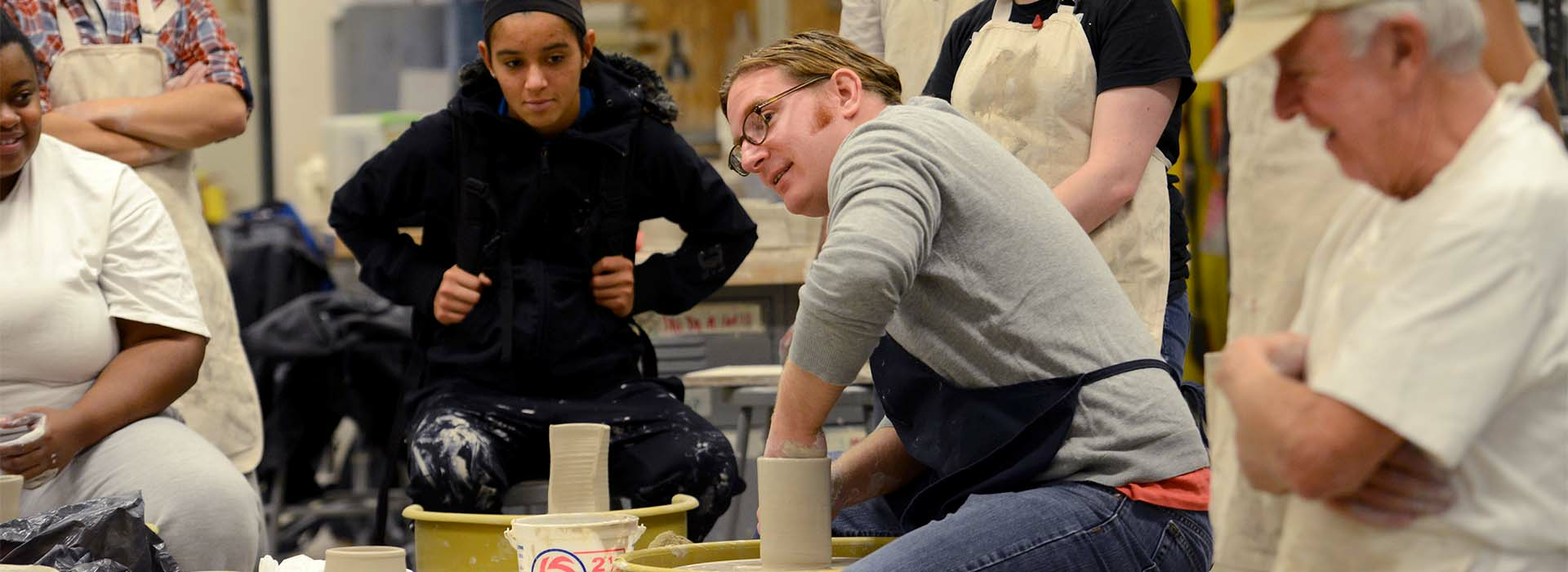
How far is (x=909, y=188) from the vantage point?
5.97 ft

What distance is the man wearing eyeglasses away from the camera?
5.93 feet

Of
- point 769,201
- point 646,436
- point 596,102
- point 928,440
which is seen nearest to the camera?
point 928,440

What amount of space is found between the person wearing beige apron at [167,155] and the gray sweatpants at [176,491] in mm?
643

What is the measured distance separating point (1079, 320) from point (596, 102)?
152 cm

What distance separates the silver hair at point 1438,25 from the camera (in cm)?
120

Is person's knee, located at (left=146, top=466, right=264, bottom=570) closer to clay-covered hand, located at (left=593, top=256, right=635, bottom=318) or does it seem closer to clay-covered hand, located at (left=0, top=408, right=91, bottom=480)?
clay-covered hand, located at (left=0, top=408, right=91, bottom=480)

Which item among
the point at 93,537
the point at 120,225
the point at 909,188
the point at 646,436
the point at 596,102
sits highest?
the point at 909,188

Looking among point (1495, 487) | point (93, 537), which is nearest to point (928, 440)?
point (1495, 487)

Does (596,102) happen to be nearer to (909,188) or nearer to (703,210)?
(703,210)

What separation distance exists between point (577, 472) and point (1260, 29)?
54.8 inches

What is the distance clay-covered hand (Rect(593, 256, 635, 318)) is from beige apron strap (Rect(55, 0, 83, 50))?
1.22 meters

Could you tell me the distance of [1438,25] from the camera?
3.95 feet

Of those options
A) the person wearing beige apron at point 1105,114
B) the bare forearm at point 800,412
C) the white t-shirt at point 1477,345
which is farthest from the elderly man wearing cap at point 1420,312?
the person wearing beige apron at point 1105,114

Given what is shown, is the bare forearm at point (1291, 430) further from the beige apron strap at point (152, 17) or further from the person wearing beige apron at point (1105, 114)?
the beige apron strap at point (152, 17)
